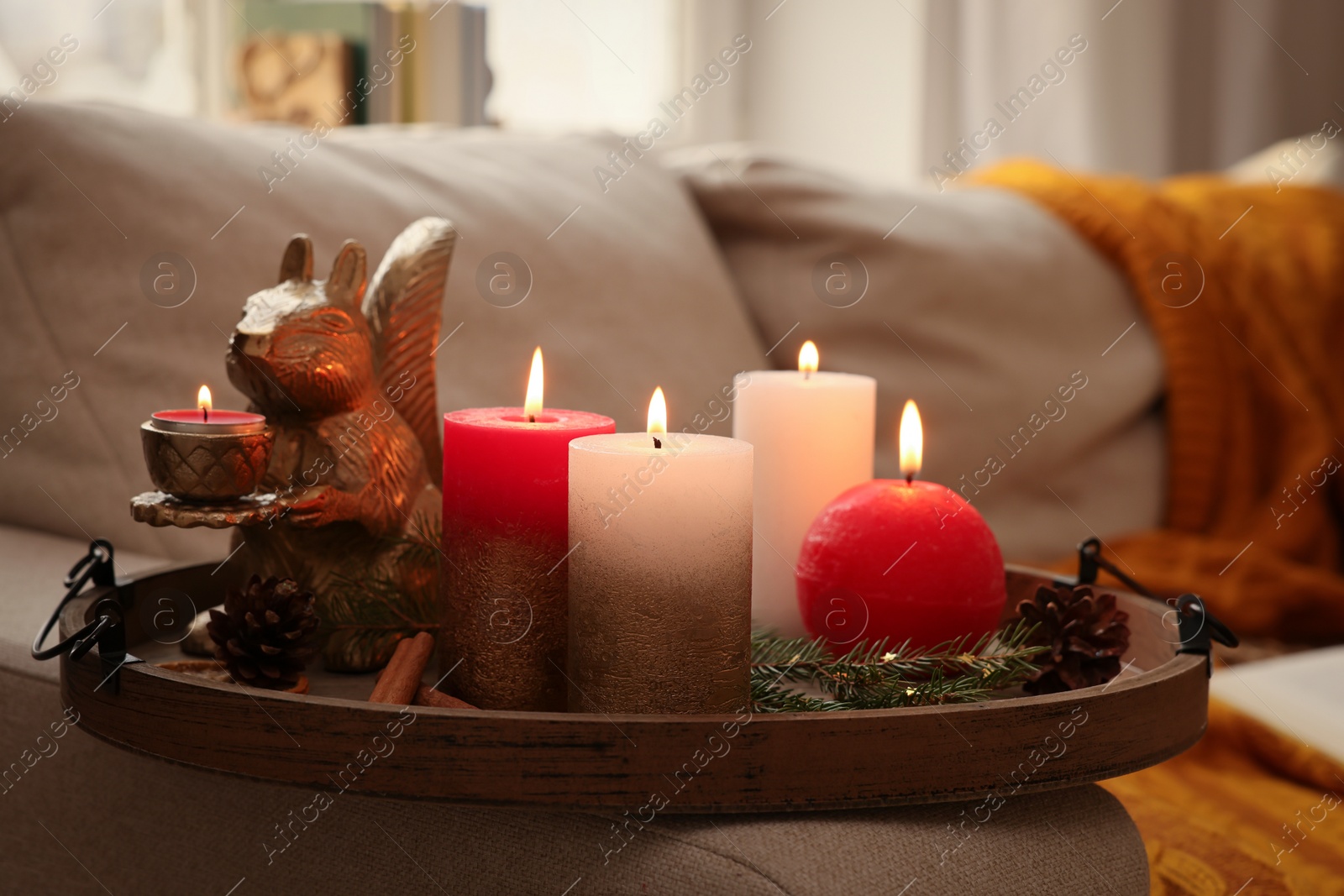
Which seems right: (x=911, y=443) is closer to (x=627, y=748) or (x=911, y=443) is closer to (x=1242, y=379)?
(x=627, y=748)

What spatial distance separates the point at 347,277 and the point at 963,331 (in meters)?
0.99

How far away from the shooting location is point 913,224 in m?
1.47

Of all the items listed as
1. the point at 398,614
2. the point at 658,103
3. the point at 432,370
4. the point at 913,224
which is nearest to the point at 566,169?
the point at 913,224

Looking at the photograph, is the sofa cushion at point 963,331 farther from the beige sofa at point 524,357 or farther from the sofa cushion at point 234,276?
the sofa cushion at point 234,276

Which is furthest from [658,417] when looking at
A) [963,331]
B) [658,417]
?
[963,331]

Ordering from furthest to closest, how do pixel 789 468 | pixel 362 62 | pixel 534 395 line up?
1. pixel 362 62
2. pixel 789 468
3. pixel 534 395

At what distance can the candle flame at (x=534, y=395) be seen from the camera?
591mm

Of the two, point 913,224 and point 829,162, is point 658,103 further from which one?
point 913,224

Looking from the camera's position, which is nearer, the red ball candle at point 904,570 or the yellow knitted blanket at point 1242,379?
the red ball candle at point 904,570

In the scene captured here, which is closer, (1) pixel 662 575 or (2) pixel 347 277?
(1) pixel 662 575

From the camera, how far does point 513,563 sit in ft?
1.83

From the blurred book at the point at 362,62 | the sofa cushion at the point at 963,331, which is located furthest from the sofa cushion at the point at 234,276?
the blurred book at the point at 362,62

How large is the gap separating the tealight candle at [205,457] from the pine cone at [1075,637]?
0.42m

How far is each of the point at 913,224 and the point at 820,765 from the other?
3.59ft
